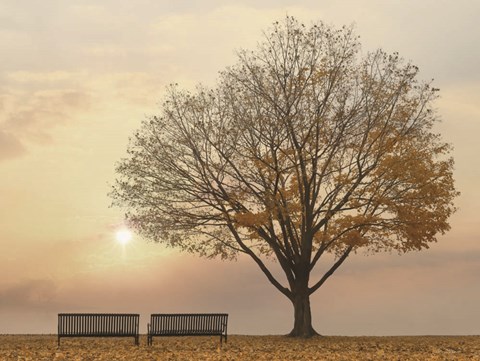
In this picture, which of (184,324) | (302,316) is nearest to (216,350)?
(184,324)

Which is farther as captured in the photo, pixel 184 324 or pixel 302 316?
pixel 302 316

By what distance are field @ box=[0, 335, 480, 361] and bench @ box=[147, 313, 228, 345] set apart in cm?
45

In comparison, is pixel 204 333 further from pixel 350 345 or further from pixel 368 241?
pixel 368 241

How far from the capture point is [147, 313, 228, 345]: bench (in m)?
24.8

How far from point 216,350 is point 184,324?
7.18 feet

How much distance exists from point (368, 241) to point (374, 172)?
2817mm

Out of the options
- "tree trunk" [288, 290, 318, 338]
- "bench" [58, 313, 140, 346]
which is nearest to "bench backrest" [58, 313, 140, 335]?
"bench" [58, 313, 140, 346]

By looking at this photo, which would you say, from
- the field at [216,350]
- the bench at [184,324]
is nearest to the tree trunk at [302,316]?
the field at [216,350]

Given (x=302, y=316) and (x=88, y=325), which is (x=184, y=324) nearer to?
(x=88, y=325)

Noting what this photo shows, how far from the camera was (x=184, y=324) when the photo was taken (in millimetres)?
24891

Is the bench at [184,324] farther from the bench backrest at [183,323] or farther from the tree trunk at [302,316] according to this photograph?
the tree trunk at [302,316]

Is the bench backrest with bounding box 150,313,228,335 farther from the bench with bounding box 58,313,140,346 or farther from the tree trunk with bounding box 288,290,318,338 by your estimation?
the tree trunk with bounding box 288,290,318,338

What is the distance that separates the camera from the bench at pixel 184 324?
24.8 m

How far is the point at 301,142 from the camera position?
103 feet
